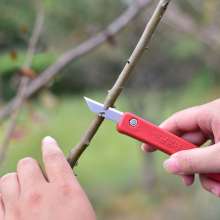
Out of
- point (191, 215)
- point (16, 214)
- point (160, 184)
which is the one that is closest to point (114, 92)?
point (16, 214)

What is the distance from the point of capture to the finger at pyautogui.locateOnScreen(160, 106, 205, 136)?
4.20 feet

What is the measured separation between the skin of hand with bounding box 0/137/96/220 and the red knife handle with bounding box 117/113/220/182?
0.17 meters

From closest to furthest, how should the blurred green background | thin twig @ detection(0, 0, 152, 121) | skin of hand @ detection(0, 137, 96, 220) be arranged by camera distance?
skin of hand @ detection(0, 137, 96, 220), thin twig @ detection(0, 0, 152, 121), the blurred green background

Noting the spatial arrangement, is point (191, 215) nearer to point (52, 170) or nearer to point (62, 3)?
point (62, 3)

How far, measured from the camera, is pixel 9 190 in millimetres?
1018

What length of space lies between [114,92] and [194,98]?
1060 cm

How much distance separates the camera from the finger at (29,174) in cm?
100

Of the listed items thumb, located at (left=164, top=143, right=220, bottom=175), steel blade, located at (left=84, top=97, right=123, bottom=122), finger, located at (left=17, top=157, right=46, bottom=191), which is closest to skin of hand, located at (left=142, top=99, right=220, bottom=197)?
thumb, located at (left=164, top=143, right=220, bottom=175)

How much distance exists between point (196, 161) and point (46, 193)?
29cm

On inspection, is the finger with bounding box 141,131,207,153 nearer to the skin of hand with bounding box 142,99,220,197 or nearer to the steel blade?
the skin of hand with bounding box 142,99,220,197

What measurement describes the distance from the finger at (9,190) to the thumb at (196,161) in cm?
29

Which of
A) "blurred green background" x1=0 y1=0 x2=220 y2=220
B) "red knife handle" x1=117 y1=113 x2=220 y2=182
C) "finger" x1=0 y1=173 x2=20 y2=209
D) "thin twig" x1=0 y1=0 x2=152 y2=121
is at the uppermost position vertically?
"blurred green background" x1=0 y1=0 x2=220 y2=220

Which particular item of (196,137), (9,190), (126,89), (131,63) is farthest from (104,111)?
(126,89)

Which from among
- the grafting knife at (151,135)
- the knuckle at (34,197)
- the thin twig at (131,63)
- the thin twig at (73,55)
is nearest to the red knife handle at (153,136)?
the grafting knife at (151,135)
